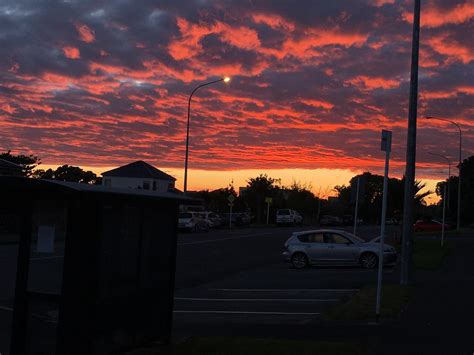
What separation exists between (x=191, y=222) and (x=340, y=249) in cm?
2912

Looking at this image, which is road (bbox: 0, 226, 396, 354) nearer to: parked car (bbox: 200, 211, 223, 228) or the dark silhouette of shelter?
the dark silhouette of shelter

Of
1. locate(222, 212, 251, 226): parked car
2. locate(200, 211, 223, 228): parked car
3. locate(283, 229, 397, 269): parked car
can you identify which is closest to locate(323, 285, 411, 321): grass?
locate(283, 229, 397, 269): parked car

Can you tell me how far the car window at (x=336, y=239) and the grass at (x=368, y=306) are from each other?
8.58 metres

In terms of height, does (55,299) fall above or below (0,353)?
above

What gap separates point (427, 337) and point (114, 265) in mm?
4894

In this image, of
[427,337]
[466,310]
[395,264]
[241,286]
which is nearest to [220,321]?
[427,337]

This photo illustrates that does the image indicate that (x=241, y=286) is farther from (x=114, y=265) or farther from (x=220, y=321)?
(x=114, y=265)

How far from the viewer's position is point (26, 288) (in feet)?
24.3

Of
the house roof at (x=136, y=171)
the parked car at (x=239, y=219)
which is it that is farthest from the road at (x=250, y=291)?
the house roof at (x=136, y=171)

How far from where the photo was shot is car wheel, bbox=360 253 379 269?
23969mm

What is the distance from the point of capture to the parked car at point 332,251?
24.1 metres

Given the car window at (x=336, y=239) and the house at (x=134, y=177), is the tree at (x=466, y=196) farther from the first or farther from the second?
the car window at (x=336, y=239)

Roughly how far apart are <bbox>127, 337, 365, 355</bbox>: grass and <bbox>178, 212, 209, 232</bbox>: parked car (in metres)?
42.3

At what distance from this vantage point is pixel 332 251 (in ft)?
80.7
